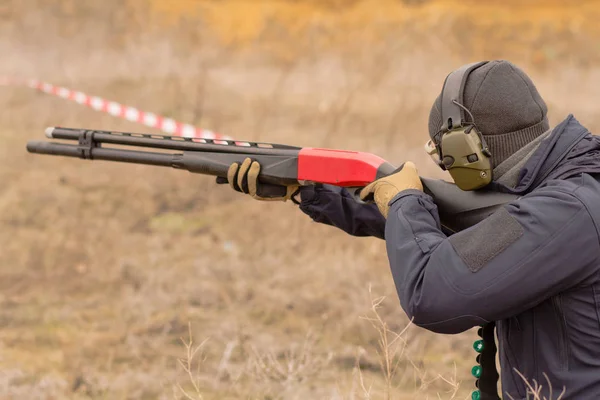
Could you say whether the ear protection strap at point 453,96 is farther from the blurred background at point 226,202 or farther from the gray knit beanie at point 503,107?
the blurred background at point 226,202

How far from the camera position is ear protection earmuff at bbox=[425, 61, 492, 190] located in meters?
2.59

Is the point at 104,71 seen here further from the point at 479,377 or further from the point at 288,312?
the point at 479,377

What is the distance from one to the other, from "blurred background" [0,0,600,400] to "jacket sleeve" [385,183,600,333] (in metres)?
0.30

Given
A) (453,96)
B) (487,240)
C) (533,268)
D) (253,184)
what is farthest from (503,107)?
(253,184)

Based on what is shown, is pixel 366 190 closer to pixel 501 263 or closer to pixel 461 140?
pixel 461 140

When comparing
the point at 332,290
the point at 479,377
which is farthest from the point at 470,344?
the point at 479,377

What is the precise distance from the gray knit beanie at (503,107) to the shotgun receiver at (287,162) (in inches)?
7.8

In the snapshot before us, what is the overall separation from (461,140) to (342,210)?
3.42 ft

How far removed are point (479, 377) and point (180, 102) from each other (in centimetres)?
874

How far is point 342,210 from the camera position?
11.6 ft

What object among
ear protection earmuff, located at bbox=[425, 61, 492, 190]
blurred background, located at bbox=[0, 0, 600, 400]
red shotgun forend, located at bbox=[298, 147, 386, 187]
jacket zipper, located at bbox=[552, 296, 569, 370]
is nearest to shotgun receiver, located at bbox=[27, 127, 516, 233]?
red shotgun forend, located at bbox=[298, 147, 386, 187]

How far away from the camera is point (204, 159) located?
3.77m

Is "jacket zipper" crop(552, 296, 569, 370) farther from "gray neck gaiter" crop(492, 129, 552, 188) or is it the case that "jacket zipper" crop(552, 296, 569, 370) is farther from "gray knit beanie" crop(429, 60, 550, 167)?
"gray knit beanie" crop(429, 60, 550, 167)

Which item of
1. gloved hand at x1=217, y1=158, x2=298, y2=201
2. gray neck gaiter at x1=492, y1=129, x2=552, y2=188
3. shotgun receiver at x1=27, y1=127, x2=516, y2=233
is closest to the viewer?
gray neck gaiter at x1=492, y1=129, x2=552, y2=188
